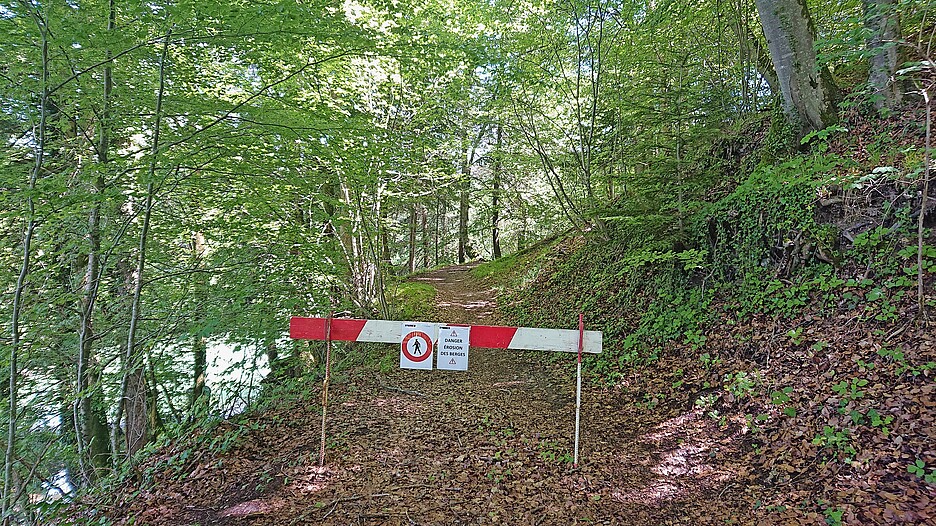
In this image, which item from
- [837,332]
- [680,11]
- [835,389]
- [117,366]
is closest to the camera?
[835,389]

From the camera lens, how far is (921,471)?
2.87m

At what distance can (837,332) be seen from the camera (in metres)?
4.25

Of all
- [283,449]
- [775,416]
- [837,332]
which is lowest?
[283,449]

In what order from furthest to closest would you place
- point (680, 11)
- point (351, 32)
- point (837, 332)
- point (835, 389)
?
point (680, 11)
point (351, 32)
point (837, 332)
point (835, 389)

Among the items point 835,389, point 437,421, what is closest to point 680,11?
point 835,389

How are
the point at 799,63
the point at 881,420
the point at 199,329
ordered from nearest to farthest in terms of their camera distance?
the point at 881,420
the point at 199,329
the point at 799,63

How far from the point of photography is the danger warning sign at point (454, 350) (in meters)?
4.07

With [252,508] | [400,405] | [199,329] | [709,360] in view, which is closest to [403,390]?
[400,405]

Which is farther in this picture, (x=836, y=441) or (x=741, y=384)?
(x=741, y=384)

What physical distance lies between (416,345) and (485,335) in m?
0.66

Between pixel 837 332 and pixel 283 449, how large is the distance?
563cm

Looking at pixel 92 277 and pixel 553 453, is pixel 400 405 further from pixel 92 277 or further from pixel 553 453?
pixel 92 277

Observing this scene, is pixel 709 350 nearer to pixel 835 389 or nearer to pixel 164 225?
pixel 835 389

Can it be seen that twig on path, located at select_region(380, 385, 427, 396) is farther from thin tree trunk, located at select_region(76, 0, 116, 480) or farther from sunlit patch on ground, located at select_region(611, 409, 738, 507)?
thin tree trunk, located at select_region(76, 0, 116, 480)
